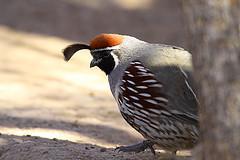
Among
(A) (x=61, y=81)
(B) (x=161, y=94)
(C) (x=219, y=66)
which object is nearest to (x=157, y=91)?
(B) (x=161, y=94)

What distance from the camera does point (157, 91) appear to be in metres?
5.82

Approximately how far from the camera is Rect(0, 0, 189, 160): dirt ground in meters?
6.50

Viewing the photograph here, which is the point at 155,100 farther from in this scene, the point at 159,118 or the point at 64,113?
the point at 64,113

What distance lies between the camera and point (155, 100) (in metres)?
5.80

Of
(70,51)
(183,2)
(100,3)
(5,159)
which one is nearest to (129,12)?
(100,3)

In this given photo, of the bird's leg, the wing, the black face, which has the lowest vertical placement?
the bird's leg

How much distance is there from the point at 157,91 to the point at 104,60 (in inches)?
29.4

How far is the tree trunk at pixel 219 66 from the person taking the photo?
408cm

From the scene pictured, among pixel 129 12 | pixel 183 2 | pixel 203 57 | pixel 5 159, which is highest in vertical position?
pixel 129 12

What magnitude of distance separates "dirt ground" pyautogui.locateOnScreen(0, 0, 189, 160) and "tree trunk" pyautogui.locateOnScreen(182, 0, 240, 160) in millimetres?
2139

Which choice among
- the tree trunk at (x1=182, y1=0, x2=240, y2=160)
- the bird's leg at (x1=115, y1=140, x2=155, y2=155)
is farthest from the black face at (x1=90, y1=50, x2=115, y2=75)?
the tree trunk at (x1=182, y1=0, x2=240, y2=160)

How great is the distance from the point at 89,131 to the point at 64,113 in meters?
0.88

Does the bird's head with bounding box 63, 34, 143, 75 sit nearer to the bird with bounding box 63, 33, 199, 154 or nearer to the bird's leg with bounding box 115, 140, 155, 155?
the bird with bounding box 63, 33, 199, 154

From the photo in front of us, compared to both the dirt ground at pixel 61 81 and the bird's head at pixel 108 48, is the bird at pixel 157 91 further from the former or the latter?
the dirt ground at pixel 61 81
